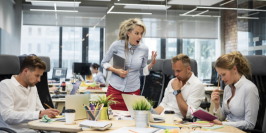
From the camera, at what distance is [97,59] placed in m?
6.38

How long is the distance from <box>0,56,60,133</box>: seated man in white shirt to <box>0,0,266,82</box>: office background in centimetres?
435

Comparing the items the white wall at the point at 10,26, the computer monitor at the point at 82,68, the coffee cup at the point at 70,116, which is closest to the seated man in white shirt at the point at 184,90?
the coffee cup at the point at 70,116

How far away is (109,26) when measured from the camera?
6199mm

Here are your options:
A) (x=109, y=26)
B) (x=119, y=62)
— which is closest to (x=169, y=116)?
(x=119, y=62)

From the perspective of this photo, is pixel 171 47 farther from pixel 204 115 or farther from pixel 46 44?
pixel 204 115

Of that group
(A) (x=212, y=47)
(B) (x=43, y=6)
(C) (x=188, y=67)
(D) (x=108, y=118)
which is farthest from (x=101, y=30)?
(D) (x=108, y=118)

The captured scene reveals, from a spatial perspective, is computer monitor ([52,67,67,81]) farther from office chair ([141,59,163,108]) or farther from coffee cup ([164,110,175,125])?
coffee cup ([164,110,175,125])

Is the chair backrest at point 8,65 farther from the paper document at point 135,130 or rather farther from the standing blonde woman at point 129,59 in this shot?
the paper document at point 135,130

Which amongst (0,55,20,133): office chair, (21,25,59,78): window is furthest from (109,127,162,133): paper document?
(21,25,59,78): window

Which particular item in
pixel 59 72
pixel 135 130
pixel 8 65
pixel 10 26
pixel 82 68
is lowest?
pixel 135 130

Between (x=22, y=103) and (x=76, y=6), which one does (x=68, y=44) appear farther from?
(x=22, y=103)

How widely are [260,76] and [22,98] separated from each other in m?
1.88

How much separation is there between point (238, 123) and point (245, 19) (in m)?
4.68

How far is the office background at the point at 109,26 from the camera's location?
5.88m
